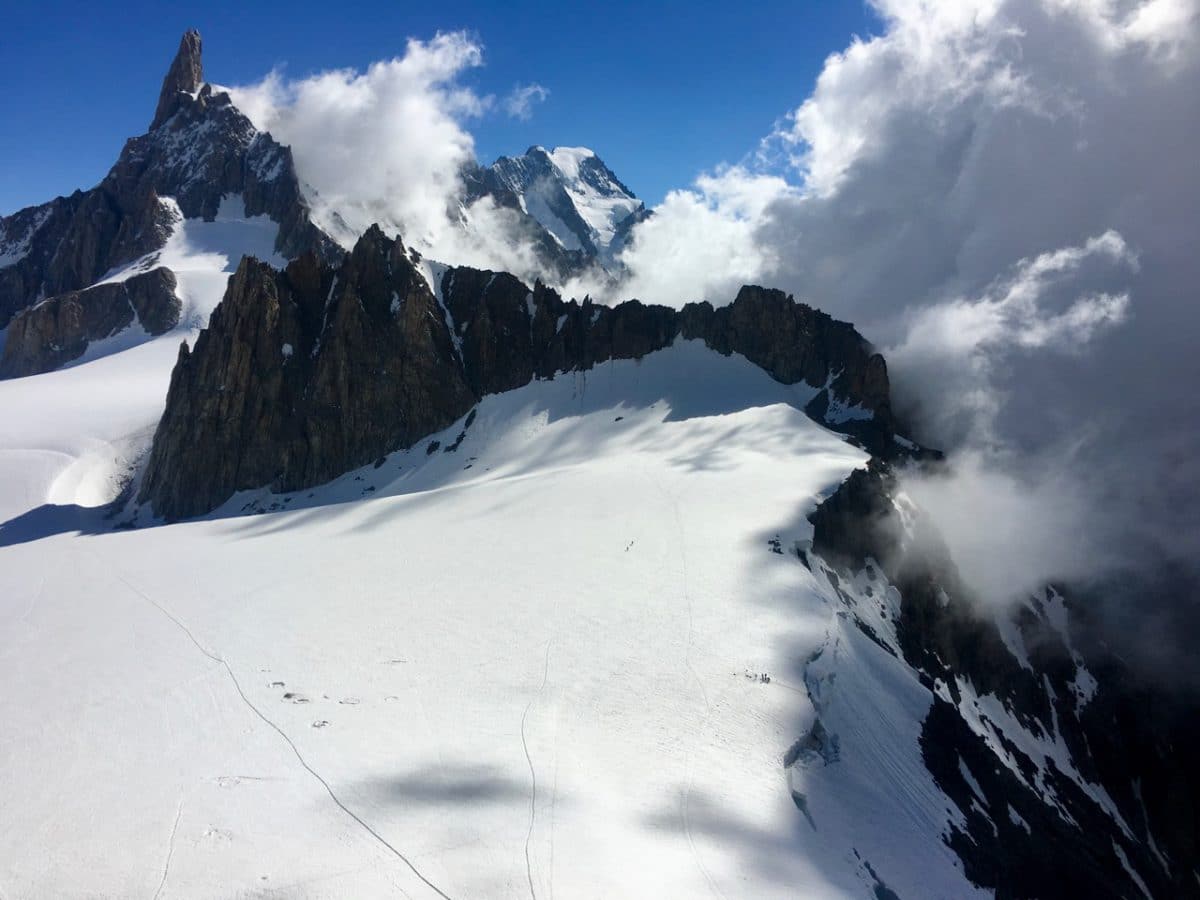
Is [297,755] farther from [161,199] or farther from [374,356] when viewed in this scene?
[161,199]

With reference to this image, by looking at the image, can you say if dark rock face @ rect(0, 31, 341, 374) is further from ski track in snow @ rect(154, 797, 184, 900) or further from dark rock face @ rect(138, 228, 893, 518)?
ski track in snow @ rect(154, 797, 184, 900)

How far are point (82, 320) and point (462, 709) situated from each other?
143 m

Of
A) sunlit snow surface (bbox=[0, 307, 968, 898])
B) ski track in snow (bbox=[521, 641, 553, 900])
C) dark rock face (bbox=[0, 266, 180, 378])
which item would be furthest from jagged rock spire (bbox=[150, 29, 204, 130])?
ski track in snow (bbox=[521, 641, 553, 900])

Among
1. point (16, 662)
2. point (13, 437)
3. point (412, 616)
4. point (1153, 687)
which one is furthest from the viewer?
point (13, 437)

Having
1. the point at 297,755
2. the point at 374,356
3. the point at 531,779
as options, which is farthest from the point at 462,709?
the point at 374,356

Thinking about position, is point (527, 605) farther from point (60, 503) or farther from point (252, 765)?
point (60, 503)

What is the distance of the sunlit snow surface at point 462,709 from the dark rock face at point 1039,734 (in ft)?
8.74

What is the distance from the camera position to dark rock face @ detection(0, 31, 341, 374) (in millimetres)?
150375

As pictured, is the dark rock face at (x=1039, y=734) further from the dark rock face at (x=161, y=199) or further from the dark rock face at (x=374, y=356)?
the dark rock face at (x=161, y=199)

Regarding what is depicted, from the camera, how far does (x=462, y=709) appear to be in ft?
72.5

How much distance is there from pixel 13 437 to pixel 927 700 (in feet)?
357

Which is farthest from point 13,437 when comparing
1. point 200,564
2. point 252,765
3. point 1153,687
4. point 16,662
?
point 1153,687

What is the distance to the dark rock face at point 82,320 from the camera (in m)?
127

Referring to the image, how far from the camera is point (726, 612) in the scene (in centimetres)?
3020
